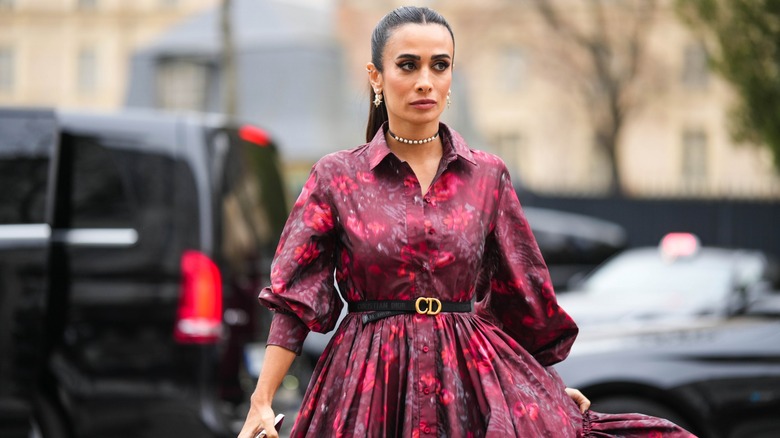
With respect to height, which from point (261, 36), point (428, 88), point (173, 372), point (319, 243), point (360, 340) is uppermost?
point (261, 36)

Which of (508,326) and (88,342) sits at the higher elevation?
(508,326)

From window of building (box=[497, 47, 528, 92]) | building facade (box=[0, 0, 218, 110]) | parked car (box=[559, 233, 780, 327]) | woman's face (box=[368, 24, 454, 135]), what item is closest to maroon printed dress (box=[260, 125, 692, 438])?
woman's face (box=[368, 24, 454, 135])

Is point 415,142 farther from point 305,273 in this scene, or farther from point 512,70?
point 512,70

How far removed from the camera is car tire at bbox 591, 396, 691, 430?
5391 mm

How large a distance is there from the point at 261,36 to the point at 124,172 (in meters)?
29.8

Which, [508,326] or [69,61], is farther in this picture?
[69,61]

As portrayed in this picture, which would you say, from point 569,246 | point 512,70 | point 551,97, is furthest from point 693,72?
point 569,246

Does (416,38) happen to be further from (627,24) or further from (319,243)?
(627,24)

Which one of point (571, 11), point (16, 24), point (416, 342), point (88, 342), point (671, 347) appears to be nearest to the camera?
point (416, 342)

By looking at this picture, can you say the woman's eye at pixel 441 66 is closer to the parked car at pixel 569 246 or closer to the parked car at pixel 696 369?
the parked car at pixel 696 369

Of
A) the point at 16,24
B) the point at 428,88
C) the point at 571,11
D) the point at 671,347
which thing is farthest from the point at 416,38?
the point at 16,24

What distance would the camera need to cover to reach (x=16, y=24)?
42.9 meters

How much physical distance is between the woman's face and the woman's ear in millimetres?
68

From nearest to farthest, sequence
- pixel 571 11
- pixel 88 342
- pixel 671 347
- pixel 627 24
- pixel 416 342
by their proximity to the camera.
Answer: pixel 416 342 → pixel 88 342 → pixel 671 347 → pixel 627 24 → pixel 571 11
